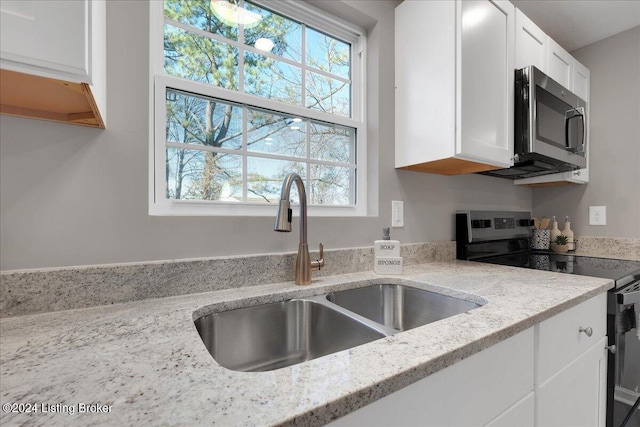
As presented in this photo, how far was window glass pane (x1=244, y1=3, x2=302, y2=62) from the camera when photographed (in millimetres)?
1231

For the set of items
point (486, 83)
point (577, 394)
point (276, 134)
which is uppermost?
point (486, 83)

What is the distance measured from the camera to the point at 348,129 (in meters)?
1.47

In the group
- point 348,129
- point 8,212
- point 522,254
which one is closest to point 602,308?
point 522,254

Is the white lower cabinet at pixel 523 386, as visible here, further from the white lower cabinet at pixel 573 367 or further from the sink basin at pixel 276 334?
the sink basin at pixel 276 334

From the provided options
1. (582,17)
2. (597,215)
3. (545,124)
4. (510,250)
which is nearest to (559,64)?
(582,17)

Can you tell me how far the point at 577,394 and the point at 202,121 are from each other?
1611mm

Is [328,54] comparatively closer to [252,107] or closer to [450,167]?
[252,107]

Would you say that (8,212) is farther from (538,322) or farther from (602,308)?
(602,308)

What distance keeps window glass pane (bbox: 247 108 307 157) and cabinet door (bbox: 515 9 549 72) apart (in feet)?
3.82

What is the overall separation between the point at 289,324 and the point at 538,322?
71cm

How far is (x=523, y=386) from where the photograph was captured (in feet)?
2.39

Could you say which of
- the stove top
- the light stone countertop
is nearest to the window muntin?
the light stone countertop

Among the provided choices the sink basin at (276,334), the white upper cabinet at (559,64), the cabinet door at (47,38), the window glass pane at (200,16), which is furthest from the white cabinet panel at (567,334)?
the window glass pane at (200,16)

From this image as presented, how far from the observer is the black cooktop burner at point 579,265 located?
122 cm
